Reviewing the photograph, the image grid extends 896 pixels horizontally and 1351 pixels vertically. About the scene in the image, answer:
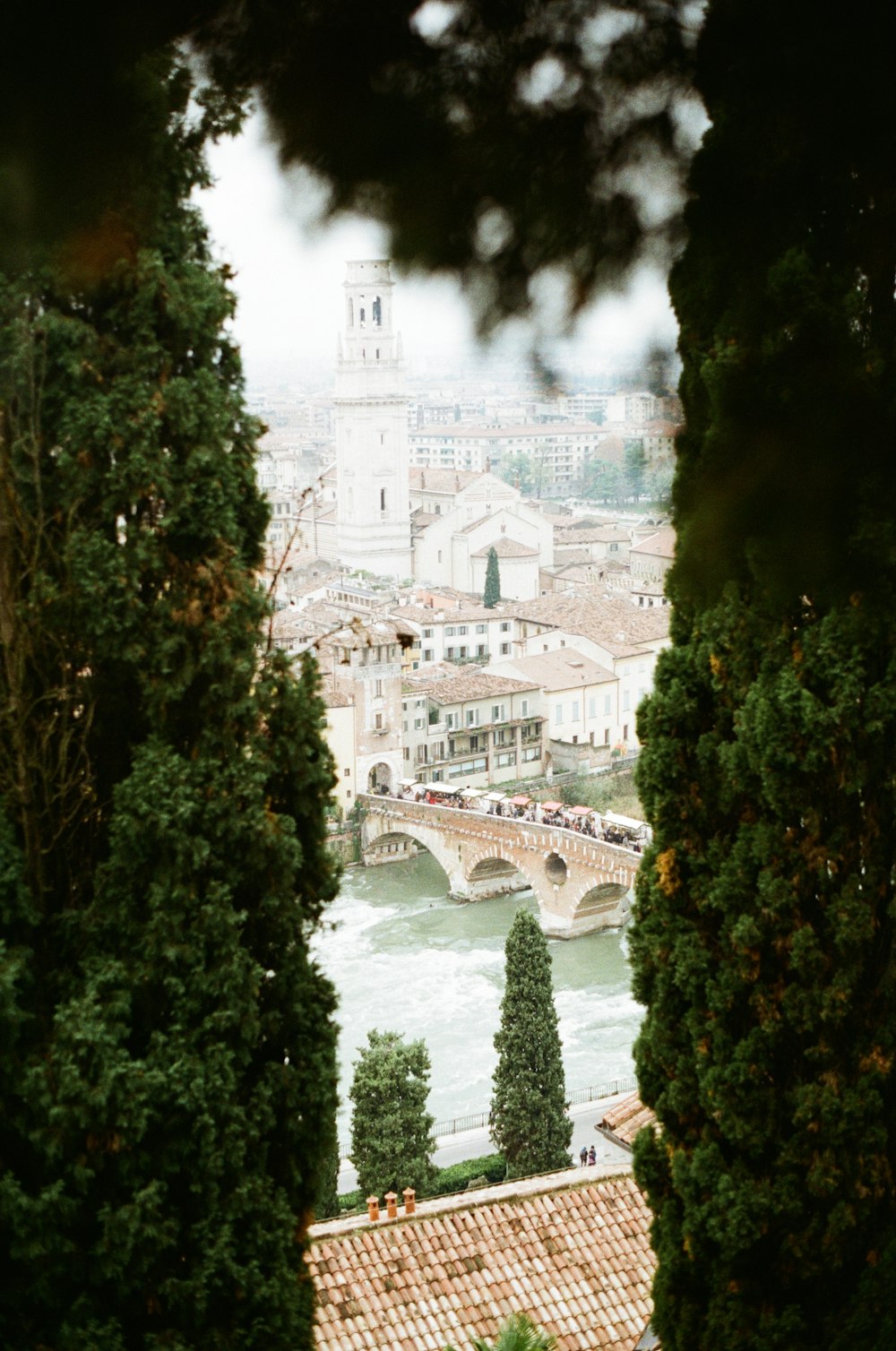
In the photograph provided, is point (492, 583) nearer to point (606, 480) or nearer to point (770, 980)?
point (606, 480)

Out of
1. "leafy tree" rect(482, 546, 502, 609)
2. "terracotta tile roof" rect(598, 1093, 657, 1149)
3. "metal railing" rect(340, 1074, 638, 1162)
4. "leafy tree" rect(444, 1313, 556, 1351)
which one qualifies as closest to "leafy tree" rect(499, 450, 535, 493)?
"leafy tree" rect(482, 546, 502, 609)

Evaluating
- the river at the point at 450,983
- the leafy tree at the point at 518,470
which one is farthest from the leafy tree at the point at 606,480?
the leafy tree at the point at 518,470

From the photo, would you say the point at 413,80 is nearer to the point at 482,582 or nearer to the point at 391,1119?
the point at 391,1119

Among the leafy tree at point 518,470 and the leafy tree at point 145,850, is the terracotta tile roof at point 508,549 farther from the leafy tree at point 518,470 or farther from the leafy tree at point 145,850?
the leafy tree at point 145,850

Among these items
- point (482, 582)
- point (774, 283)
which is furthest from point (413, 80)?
point (482, 582)

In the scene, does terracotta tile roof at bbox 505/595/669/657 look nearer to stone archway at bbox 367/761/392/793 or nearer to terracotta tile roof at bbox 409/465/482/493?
stone archway at bbox 367/761/392/793

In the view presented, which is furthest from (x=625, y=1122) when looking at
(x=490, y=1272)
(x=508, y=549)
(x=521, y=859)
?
(x=508, y=549)
